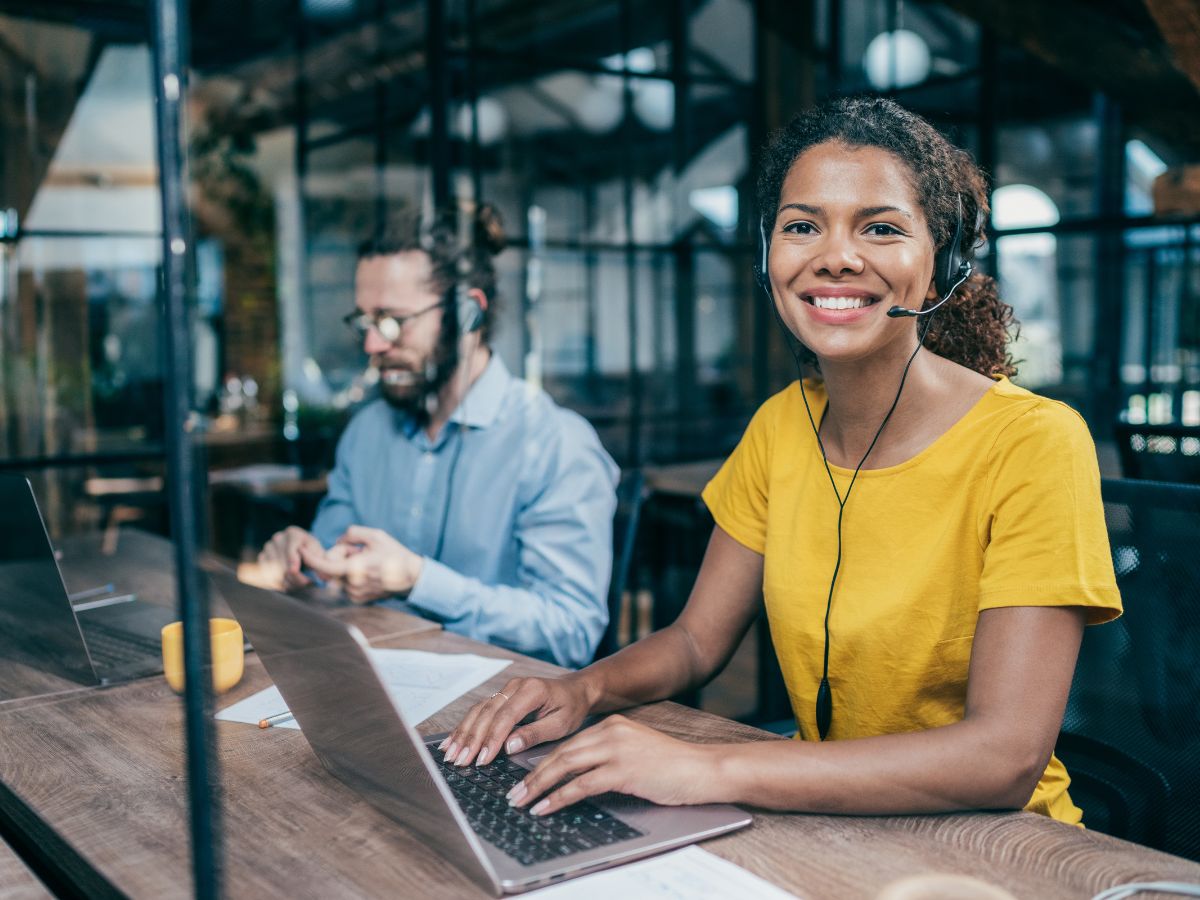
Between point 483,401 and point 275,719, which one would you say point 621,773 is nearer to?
point 275,719

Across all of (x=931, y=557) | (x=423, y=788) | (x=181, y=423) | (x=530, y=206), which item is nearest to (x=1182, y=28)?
(x=931, y=557)

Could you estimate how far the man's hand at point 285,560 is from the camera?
1.97m

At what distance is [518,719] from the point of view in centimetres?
127

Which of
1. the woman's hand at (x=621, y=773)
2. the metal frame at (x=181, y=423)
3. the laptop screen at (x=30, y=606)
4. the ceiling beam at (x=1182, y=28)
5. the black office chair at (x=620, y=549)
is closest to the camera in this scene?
the metal frame at (x=181, y=423)

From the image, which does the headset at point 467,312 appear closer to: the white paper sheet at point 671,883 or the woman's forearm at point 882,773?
the woman's forearm at point 882,773

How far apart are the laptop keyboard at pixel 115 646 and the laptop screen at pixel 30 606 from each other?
0.16ft

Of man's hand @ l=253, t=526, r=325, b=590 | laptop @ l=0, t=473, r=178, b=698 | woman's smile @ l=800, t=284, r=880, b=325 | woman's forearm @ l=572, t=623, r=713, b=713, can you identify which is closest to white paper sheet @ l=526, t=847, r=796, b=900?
woman's forearm @ l=572, t=623, r=713, b=713

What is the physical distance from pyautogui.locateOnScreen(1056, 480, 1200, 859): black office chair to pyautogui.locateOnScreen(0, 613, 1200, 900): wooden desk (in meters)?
0.50

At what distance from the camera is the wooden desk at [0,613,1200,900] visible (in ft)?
3.13

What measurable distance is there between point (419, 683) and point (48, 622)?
2.21ft

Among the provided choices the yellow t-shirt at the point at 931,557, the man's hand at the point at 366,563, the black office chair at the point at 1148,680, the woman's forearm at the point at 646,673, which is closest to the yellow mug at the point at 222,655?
the man's hand at the point at 366,563

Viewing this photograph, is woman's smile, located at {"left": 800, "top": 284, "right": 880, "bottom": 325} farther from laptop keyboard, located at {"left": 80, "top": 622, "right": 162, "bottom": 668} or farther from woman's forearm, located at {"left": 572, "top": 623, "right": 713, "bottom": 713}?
Result: laptop keyboard, located at {"left": 80, "top": 622, "right": 162, "bottom": 668}

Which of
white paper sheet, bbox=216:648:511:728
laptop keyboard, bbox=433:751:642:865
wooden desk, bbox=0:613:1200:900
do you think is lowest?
wooden desk, bbox=0:613:1200:900

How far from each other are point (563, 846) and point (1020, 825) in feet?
1.48
